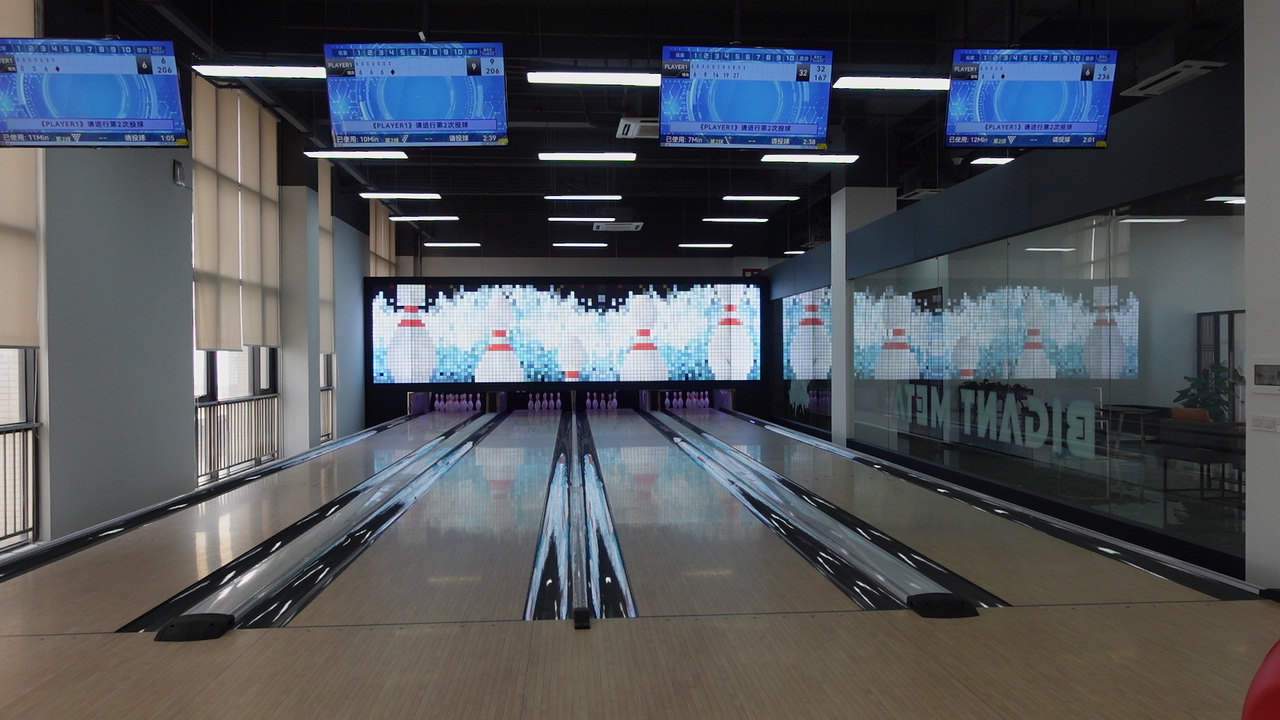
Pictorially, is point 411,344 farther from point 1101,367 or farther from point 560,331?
point 1101,367

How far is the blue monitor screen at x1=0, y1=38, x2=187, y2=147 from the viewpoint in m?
4.07

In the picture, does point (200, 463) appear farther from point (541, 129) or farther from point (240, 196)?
point (541, 129)

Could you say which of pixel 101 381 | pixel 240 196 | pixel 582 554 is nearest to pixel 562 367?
pixel 240 196

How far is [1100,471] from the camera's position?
190 inches

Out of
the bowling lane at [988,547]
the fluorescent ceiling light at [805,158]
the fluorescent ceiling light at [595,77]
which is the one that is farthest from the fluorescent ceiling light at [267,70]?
the bowling lane at [988,547]

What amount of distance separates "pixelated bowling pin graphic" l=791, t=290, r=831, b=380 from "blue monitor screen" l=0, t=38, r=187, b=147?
287 inches

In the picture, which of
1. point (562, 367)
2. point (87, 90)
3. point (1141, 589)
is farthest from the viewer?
point (562, 367)

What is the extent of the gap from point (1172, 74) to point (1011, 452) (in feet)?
9.87

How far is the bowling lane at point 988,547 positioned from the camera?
339 cm

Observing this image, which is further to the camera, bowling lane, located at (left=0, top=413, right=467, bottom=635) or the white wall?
the white wall

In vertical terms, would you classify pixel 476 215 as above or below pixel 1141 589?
above

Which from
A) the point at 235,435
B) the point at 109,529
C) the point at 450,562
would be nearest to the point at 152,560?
the point at 109,529

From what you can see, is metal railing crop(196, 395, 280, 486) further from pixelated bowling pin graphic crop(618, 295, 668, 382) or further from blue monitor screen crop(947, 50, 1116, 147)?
blue monitor screen crop(947, 50, 1116, 147)

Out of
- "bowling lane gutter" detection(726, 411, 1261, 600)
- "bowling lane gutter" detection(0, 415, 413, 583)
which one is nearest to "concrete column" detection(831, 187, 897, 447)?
"bowling lane gutter" detection(726, 411, 1261, 600)
